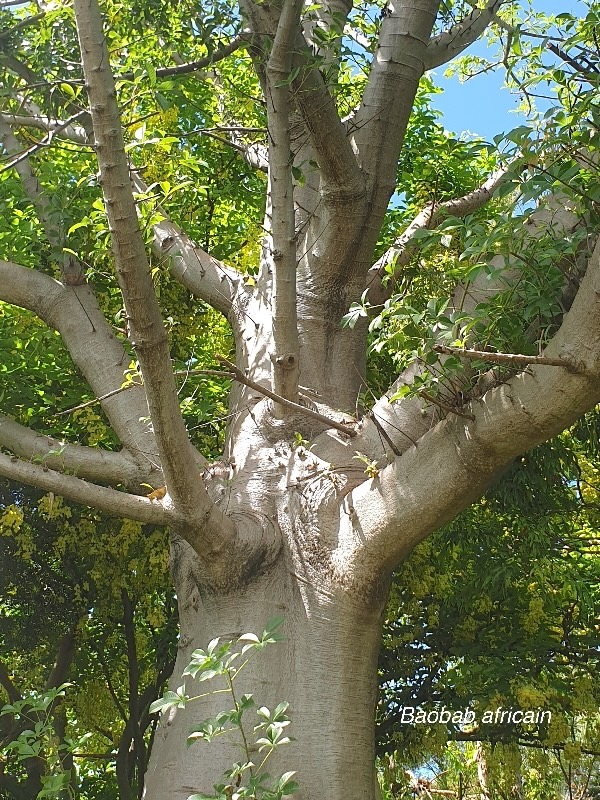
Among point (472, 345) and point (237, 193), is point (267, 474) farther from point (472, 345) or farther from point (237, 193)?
point (237, 193)

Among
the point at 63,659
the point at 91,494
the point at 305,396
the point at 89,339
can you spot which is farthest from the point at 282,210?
the point at 63,659

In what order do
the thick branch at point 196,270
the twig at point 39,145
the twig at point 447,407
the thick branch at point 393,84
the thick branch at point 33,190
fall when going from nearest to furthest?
the twig at point 447,407 → the twig at point 39,145 → the thick branch at point 33,190 → the thick branch at point 393,84 → the thick branch at point 196,270

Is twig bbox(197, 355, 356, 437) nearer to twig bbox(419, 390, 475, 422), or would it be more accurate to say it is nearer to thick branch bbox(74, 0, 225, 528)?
thick branch bbox(74, 0, 225, 528)

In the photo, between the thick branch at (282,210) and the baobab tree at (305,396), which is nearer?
the baobab tree at (305,396)

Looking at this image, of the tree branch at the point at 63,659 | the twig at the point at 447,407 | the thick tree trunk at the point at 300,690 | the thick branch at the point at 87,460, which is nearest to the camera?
the twig at the point at 447,407

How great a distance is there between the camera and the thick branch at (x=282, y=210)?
2787 mm

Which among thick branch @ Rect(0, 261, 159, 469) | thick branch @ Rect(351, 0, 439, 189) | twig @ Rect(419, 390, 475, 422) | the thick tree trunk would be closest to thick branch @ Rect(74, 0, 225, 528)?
the thick tree trunk

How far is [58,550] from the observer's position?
6246mm

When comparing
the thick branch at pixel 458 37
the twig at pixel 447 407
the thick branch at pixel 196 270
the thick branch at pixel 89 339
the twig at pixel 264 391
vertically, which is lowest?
the twig at pixel 447 407

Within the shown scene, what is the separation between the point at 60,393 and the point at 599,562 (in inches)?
181

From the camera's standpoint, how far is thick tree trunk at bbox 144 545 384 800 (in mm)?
2721

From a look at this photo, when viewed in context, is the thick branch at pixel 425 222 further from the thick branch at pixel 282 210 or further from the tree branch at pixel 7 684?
Answer: the tree branch at pixel 7 684

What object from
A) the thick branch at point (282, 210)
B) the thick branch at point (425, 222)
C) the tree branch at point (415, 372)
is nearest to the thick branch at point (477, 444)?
the tree branch at point (415, 372)

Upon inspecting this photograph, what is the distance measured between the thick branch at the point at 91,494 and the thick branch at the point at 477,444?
28.0 inches
